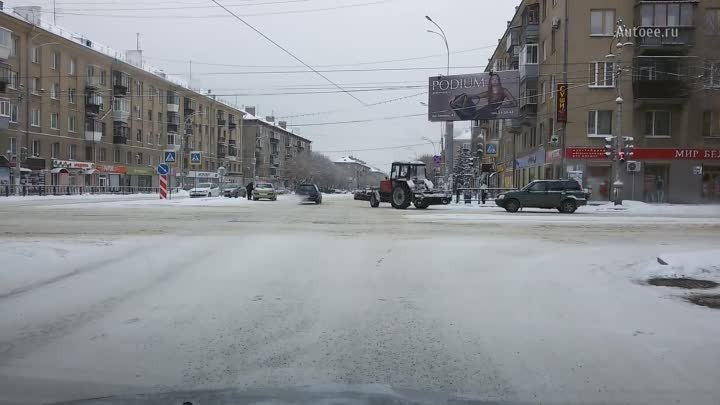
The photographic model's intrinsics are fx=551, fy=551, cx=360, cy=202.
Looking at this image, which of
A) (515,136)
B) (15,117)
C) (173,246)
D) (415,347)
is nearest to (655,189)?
(515,136)

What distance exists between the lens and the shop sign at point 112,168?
59.8 m

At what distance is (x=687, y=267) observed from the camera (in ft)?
27.8

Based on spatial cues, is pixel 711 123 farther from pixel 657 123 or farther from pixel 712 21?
pixel 712 21

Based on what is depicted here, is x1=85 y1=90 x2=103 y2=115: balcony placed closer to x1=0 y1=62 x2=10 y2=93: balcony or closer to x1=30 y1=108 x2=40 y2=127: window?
x1=30 y1=108 x2=40 y2=127: window

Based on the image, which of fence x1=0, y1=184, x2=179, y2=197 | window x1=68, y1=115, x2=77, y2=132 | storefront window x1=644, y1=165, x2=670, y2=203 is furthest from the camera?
window x1=68, y1=115, x2=77, y2=132

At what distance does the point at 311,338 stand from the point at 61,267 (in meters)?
5.33

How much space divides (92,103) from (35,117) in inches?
325

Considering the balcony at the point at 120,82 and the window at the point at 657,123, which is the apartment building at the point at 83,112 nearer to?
the balcony at the point at 120,82

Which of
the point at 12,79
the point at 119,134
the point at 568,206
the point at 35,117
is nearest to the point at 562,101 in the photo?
the point at 568,206

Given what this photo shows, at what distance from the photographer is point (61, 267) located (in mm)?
8609

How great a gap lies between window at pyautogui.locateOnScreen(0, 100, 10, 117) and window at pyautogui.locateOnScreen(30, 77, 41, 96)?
4.32 meters

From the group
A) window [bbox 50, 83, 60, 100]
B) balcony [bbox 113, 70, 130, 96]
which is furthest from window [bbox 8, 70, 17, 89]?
balcony [bbox 113, 70, 130, 96]

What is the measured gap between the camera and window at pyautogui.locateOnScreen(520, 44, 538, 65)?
141 ft

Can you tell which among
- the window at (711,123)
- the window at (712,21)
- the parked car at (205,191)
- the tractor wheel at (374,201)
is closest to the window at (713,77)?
the window at (711,123)
